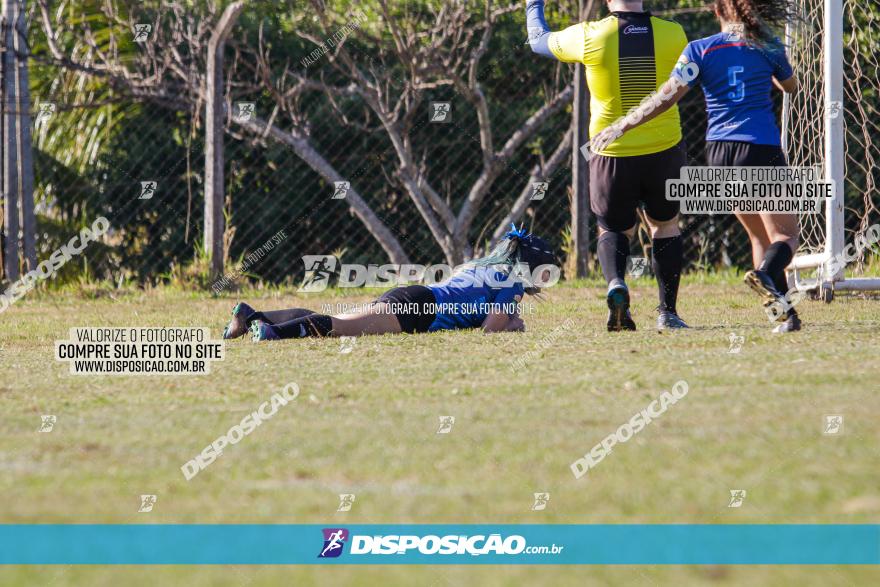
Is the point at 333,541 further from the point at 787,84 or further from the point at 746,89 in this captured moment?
the point at 787,84

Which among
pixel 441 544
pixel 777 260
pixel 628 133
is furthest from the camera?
pixel 628 133

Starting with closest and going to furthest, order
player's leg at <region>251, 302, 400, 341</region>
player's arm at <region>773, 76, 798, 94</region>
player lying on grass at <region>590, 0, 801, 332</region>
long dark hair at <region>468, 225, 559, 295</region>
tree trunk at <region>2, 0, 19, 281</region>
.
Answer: player lying on grass at <region>590, 0, 801, 332</region>, player's arm at <region>773, 76, 798, 94</region>, player's leg at <region>251, 302, 400, 341</region>, long dark hair at <region>468, 225, 559, 295</region>, tree trunk at <region>2, 0, 19, 281</region>

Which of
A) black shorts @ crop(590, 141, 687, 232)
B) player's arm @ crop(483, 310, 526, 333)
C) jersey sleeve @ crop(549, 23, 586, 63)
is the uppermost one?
jersey sleeve @ crop(549, 23, 586, 63)

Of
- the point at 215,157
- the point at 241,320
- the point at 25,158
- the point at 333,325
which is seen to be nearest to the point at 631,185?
the point at 333,325

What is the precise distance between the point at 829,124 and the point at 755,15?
5.96 ft

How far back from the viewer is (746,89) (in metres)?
6.26

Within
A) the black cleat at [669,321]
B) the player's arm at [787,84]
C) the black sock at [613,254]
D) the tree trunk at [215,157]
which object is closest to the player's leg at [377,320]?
the black sock at [613,254]

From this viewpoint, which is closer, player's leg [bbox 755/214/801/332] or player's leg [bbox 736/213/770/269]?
player's leg [bbox 755/214/801/332]

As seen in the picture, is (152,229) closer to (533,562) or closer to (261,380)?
(261,380)

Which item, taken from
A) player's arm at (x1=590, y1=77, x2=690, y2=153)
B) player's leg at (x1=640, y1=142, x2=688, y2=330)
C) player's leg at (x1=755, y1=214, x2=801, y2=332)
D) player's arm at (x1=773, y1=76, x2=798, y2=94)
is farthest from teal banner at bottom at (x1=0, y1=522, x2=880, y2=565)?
player's arm at (x1=773, y1=76, x2=798, y2=94)

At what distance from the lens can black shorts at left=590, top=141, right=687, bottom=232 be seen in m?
6.43

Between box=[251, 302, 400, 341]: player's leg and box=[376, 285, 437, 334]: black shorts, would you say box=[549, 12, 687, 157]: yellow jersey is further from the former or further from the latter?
box=[251, 302, 400, 341]: player's leg

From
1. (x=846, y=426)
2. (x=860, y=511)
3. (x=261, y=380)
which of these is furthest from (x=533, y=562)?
(x=261, y=380)

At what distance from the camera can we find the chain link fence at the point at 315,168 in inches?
447
